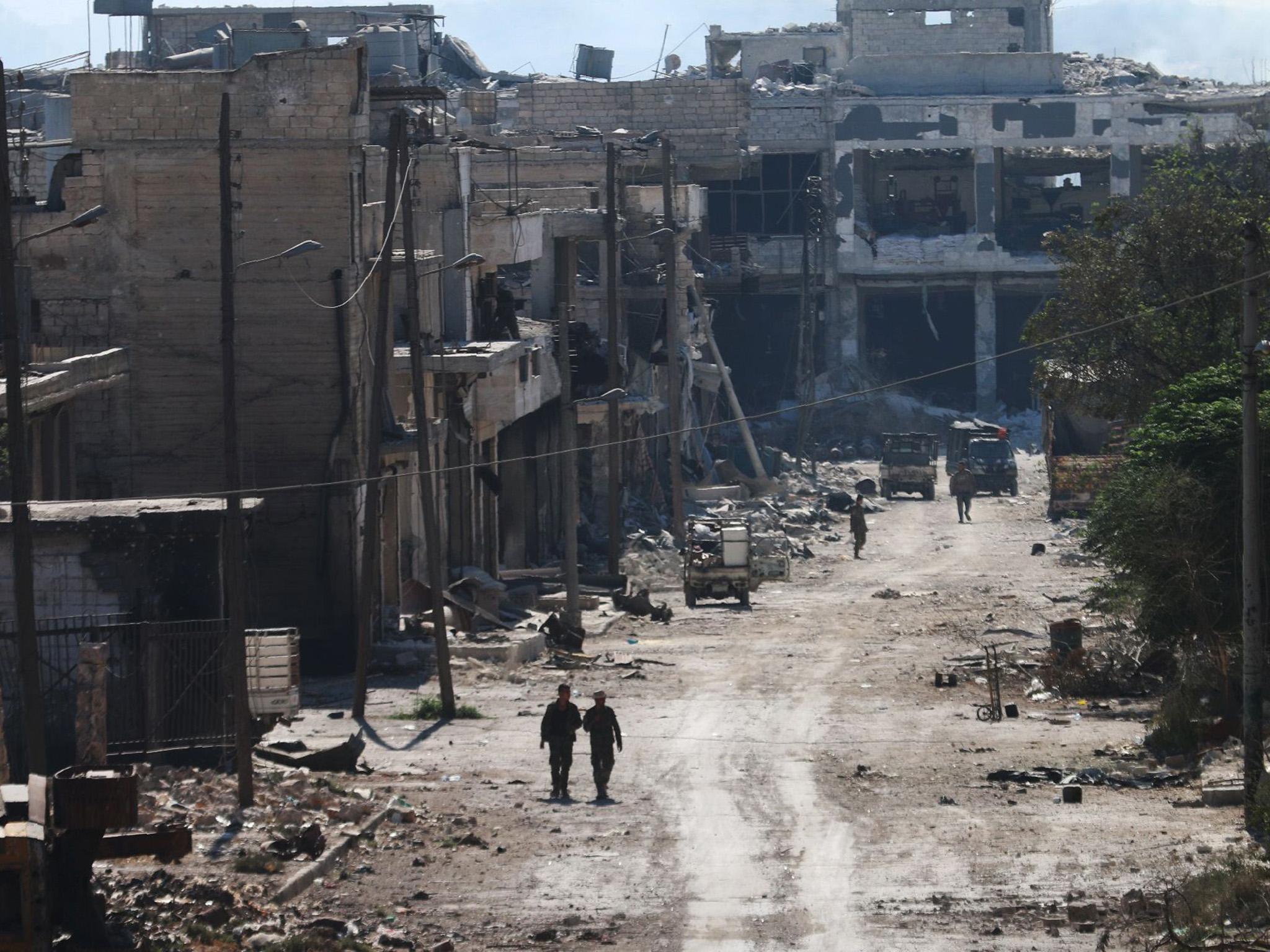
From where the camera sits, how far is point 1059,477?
143 ft

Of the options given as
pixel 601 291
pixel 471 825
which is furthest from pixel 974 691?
pixel 601 291

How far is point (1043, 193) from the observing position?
66812 millimetres

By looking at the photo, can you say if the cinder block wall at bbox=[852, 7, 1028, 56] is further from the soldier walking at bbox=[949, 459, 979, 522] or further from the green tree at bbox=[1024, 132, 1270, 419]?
the green tree at bbox=[1024, 132, 1270, 419]

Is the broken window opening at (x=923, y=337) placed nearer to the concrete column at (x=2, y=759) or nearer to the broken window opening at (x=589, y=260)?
the broken window opening at (x=589, y=260)

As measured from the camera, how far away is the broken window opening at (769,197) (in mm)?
63969

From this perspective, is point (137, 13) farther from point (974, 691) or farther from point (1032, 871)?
point (1032, 871)

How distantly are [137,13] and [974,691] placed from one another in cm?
4429

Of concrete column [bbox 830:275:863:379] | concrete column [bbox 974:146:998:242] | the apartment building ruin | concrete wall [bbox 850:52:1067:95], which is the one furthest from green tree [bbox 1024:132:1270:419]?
concrete wall [bbox 850:52:1067:95]

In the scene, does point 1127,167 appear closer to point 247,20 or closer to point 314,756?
point 247,20

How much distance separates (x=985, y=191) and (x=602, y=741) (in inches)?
1935

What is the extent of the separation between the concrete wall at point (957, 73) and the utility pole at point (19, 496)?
5521cm

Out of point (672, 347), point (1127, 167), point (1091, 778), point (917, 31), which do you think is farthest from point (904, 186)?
point (1091, 778)

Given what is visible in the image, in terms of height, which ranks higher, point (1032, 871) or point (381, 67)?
point (381, 67)

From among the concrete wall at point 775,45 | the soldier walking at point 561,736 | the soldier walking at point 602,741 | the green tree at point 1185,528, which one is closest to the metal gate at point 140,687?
the soldier walking at point 561,736
